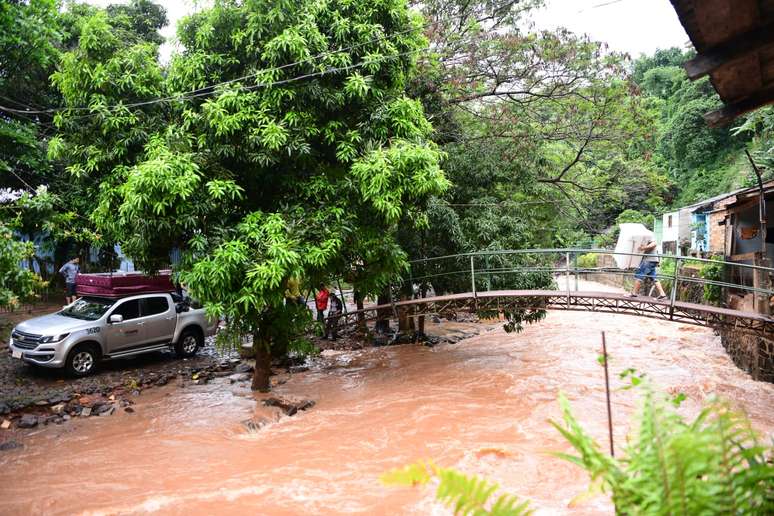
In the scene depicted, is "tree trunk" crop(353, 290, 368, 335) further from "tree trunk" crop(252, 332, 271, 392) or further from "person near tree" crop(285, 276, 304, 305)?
"tree trunk" crop(252, 332, 271, 392)

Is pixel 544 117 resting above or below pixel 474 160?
above

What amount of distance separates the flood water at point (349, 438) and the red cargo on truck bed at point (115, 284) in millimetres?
2641

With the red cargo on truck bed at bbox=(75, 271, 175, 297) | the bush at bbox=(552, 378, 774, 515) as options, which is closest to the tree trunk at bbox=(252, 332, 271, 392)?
the red cargo on truck bed at bbox=(75, 271, 175, 297)

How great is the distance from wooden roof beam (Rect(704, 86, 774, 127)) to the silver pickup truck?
1139 centimetres

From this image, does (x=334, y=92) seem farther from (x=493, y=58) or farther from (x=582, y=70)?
(x=582, y=70)

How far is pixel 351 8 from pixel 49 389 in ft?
30.6

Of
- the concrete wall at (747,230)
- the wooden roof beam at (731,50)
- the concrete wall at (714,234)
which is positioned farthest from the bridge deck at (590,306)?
the concrete wall at (714,234)

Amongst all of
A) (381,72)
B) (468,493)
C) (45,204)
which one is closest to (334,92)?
(381,72)

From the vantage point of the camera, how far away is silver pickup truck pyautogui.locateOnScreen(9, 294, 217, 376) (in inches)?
408

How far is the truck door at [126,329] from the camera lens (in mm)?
11273

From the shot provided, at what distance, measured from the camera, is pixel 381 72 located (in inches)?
368

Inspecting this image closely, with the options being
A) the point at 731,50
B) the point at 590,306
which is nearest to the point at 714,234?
the point at 590,306

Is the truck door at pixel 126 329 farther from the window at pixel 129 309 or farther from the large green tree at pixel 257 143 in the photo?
the large green tree at pixel 257 143

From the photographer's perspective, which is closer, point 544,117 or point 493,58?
point 493,58
